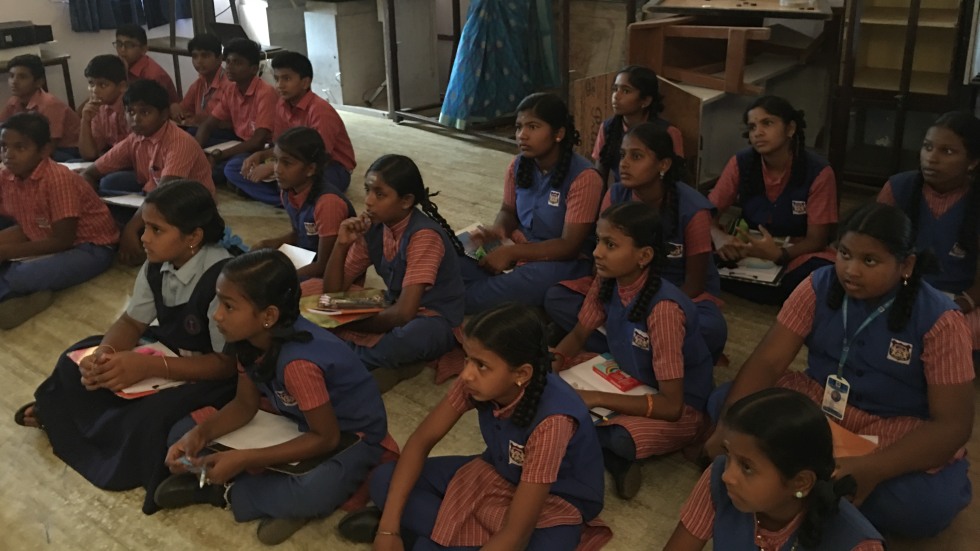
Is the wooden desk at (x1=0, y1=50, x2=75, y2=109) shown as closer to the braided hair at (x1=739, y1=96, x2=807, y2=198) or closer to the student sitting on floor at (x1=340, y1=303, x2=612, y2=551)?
the braided hair at (x1=739, y1=96, x2=807, y2=198)

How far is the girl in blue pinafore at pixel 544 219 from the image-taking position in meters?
3.09

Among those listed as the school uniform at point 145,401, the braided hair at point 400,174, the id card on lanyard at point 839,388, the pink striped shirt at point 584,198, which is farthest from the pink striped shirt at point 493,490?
the pink striped shirt at point 584,198

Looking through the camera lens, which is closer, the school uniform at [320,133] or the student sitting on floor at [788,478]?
the student sitting on floor at [788,478]

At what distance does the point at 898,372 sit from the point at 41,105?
435cm

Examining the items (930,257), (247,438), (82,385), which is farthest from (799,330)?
(82,385)

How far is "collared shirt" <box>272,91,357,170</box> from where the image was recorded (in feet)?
14.1

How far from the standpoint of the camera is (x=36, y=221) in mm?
3408

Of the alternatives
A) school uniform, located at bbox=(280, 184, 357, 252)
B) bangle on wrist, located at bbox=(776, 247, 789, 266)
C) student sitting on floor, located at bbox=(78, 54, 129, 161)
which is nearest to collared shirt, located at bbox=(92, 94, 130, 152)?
student sitting on floor, located at bbox=(78, 54, 129, 161)

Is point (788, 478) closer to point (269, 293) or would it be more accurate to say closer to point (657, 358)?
point (657, 358)

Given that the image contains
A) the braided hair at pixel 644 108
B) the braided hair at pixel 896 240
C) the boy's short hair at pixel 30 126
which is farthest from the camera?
the braided hair at pixel 644 108

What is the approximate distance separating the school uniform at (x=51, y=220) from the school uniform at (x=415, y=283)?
1.31 meters

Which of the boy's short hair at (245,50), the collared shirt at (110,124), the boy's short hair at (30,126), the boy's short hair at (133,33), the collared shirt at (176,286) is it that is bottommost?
the collared shirt at (176,286)

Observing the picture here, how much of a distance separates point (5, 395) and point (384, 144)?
302 centimetres

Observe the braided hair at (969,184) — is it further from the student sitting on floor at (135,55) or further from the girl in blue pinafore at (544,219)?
the student sitting on floor at (135,55)
